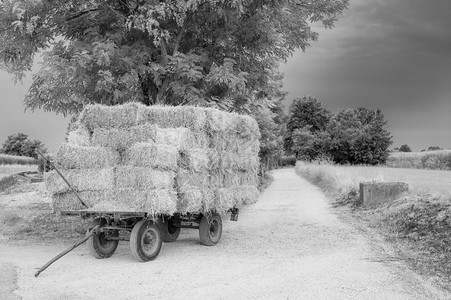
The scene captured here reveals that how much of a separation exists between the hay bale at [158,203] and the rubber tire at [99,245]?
1.23m

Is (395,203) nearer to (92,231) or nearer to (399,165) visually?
(92,231)

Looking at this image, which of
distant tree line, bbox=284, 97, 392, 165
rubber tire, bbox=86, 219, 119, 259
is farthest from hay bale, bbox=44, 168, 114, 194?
distant tree line, bbox=284, 97, 392, 165

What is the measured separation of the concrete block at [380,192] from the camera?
16.9m

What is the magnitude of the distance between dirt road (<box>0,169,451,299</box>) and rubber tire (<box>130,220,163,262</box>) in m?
0.20

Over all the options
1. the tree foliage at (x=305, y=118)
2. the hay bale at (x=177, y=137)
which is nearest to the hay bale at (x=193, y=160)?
the hay bale at (x=177, y=137)

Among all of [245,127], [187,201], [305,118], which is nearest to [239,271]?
[187,201]

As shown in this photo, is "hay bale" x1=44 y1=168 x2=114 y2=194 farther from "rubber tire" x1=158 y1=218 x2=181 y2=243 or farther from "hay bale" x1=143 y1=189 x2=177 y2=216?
"rubber tire" x1=158 y1=218 x2=181 y2=243

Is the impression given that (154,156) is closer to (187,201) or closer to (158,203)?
(158,203)

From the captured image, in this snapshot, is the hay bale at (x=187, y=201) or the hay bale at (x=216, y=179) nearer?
the hay bale at (x=187, y=201)

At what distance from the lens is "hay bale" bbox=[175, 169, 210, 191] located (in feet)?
33.0

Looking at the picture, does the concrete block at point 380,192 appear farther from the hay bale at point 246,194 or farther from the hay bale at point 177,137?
the hay bale at point 177,137

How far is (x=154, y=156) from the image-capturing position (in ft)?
31.2

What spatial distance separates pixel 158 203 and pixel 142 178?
2.01ft

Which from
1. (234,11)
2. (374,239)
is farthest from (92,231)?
(234,11)
